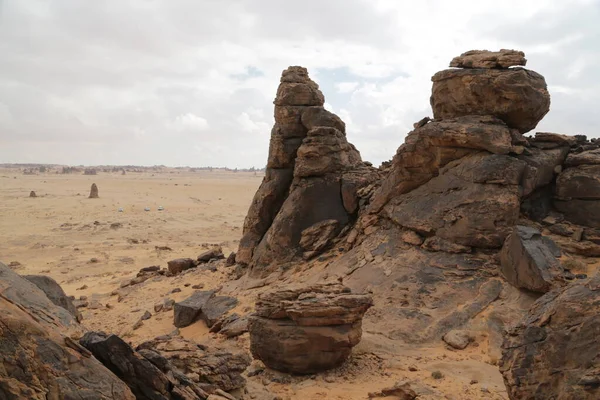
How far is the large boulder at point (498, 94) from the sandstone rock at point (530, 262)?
11.9 ft

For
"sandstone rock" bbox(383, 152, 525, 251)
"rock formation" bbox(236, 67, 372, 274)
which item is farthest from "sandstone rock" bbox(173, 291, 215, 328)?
"sandstone rock" bbox(383, 152, 525, 251)

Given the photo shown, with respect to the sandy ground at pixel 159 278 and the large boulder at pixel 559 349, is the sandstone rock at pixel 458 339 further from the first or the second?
the large boulder at pixel 559 349

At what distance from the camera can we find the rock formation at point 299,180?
15352 mm

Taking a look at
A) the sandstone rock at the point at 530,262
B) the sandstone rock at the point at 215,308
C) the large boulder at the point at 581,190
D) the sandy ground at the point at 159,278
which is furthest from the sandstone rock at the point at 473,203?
the sandstone rock at the point at 215,308

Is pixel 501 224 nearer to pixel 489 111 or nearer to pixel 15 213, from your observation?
pixel 489 111

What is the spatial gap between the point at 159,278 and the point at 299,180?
25.1ft

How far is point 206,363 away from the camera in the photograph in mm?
7035

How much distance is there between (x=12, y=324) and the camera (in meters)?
4.46

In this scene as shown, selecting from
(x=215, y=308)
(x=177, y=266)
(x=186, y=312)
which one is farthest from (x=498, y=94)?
(x=177, y=266)

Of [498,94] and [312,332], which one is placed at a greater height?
[498,94]

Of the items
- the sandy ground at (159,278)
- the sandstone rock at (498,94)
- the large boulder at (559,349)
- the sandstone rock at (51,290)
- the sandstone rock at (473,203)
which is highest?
the sandstone rock at (498,94)

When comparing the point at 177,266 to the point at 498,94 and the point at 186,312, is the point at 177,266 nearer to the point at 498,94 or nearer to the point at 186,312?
the point at 186,312

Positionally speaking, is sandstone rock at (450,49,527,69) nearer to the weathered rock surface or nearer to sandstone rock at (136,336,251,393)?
sandstone rock at (136,336,251,393)

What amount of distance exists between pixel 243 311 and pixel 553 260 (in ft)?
26.3
